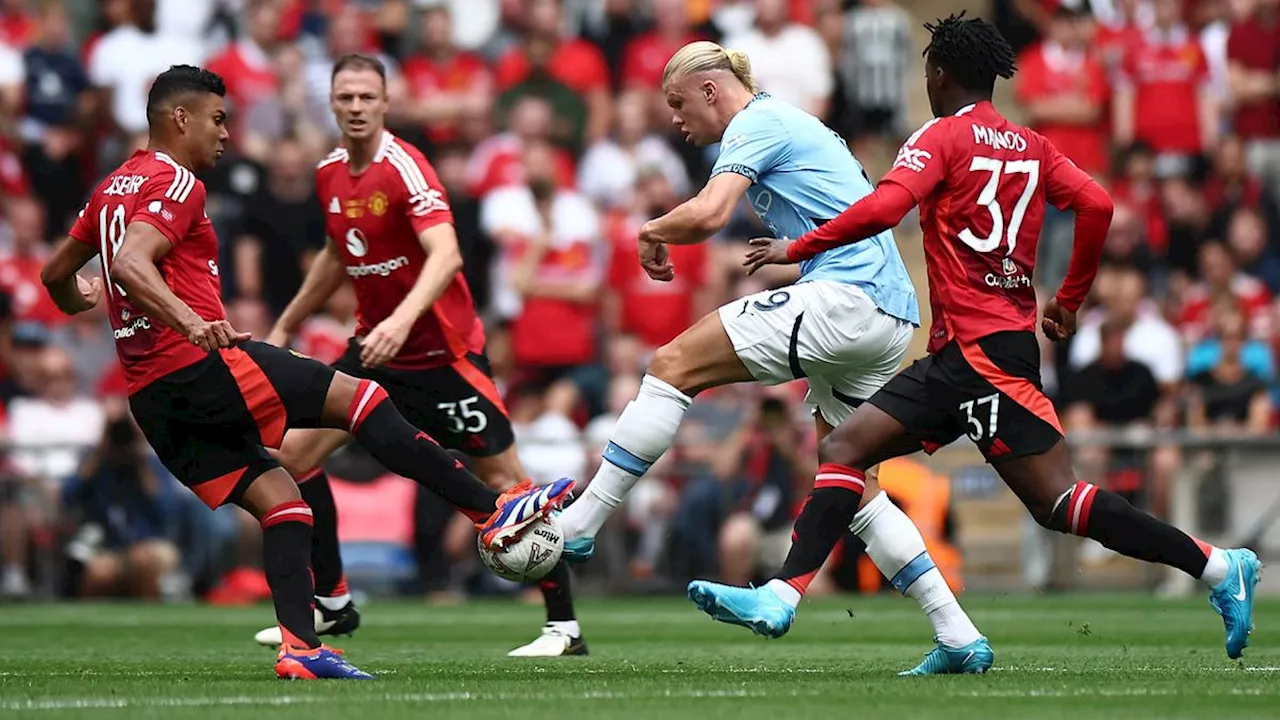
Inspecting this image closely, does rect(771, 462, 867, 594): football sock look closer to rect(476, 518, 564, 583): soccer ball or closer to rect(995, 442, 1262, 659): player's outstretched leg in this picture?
rect(995, 442, 1262, 659): player's outstretched leg

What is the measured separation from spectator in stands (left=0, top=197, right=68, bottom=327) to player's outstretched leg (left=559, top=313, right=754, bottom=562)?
33.5ft

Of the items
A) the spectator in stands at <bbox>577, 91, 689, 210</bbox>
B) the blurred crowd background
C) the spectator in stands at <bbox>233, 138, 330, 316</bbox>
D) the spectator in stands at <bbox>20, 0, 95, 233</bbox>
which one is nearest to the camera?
the blurred crowd background

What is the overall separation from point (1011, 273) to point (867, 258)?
A: 646 mm

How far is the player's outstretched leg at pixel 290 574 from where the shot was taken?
801cm

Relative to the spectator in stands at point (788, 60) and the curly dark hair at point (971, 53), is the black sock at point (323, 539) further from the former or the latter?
the spectator in stands at point (788, 60)

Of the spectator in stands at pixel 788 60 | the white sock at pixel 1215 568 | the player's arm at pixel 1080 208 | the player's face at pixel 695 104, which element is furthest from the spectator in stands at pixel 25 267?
the white sock at pixel 1215 568

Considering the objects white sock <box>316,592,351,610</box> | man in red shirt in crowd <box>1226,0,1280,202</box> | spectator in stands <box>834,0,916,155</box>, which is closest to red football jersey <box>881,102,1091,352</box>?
white sock <box>316,592,351,610</box>

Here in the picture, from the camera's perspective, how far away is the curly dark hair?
813 centimetres

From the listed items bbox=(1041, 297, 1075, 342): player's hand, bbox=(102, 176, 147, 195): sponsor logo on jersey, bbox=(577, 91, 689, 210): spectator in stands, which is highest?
bbox=(577, 91, 689, 210): spectator in stands

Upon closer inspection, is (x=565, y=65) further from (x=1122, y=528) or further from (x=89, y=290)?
(x=1122, y=528)

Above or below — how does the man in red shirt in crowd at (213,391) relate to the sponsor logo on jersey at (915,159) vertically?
below

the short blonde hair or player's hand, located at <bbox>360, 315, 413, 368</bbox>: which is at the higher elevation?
the short blonde hair

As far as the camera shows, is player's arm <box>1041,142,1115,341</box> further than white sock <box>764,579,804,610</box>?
Yes

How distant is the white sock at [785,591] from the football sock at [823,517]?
67 millimetres
